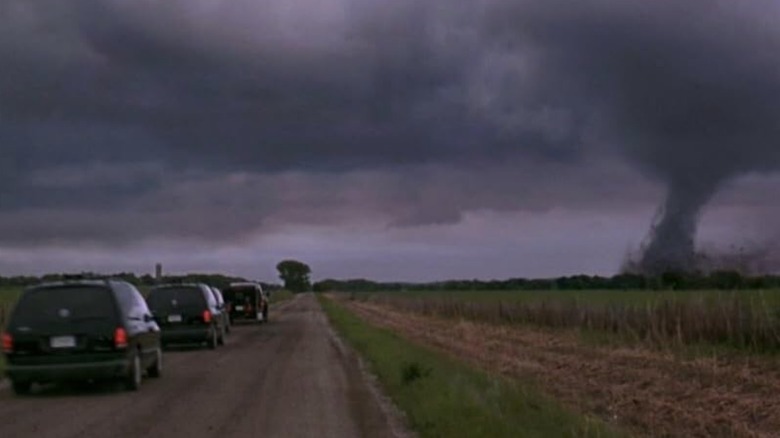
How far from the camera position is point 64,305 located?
20266 mm

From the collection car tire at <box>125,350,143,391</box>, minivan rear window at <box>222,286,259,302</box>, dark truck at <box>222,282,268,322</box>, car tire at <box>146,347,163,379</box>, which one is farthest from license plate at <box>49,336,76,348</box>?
minivan rear window at <box>222,286,259,302</box>

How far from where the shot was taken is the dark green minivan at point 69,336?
19.9m

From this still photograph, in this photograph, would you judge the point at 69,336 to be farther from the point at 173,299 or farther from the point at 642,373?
the point at 173,299

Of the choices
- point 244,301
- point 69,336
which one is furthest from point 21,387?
point 244,301

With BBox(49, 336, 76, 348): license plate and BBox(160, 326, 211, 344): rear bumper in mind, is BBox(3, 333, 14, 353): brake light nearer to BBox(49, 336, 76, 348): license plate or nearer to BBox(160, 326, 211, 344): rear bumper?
BBox(49, 336, 76, 348): license plate

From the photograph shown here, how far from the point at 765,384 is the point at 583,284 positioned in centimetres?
9596

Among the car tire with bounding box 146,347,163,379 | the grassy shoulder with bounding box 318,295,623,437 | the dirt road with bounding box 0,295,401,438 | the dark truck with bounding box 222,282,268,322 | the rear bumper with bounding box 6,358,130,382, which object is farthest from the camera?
the dark truck with bounding box 222,282,268,322

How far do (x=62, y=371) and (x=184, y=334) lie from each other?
14.9 metres

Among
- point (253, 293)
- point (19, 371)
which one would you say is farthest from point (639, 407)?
point (253, 293)

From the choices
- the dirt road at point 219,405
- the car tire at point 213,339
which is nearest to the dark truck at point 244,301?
the car tire at point 213,339

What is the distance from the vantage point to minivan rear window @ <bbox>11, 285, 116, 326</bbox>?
20125 mm

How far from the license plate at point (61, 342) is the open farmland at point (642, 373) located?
7976mm

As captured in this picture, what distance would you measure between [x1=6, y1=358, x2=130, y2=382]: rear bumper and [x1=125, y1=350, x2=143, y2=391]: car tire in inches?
22.7

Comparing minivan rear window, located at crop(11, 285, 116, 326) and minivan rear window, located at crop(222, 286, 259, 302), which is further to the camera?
minivan rear window, located at crop(222, 286, 259, 302)
